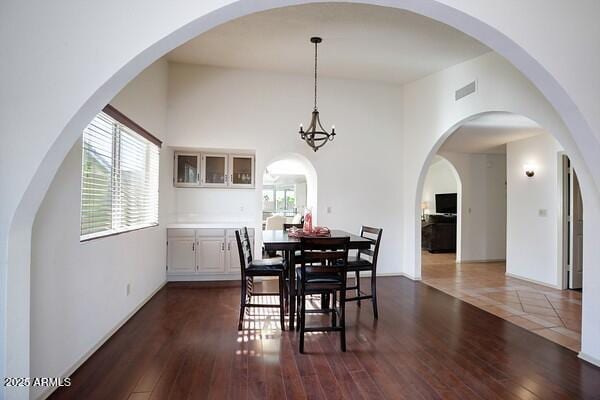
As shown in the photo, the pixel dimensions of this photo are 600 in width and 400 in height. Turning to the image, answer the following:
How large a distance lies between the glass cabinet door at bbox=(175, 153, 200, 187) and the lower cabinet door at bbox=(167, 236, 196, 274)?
0.91m

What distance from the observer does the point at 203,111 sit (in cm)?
513

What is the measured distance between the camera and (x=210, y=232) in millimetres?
5031

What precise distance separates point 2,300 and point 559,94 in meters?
3.38

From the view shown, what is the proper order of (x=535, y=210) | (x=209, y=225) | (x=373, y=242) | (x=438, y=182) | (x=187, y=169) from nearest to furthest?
(x=373, y=242) < (x=209, y=225) < (x=187, y=169) < (x=535, y=210) < (x=438, y=182)

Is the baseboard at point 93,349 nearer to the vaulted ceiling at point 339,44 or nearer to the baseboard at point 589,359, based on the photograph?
the vaulted ceiling at point 339,44

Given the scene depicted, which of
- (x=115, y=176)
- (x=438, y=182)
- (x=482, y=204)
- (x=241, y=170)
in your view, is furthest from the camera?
(x=438, y=182)

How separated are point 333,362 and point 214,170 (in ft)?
11.9

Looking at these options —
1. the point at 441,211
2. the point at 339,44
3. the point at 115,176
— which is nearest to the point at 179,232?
the point at 115,176

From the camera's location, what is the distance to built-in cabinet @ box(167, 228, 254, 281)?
500 cm

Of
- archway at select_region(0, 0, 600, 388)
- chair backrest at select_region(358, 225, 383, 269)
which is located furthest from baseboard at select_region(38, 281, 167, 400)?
chair backrest at select_region(358, 225, 383, 269)

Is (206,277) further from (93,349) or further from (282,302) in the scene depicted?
(93,349)

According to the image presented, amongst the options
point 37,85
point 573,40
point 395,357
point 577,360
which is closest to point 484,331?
point 577,360

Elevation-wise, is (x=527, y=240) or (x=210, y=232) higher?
(x=210, y=232)

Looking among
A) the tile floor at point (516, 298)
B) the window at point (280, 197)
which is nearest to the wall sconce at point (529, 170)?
the tile floor at point (516, 298)
